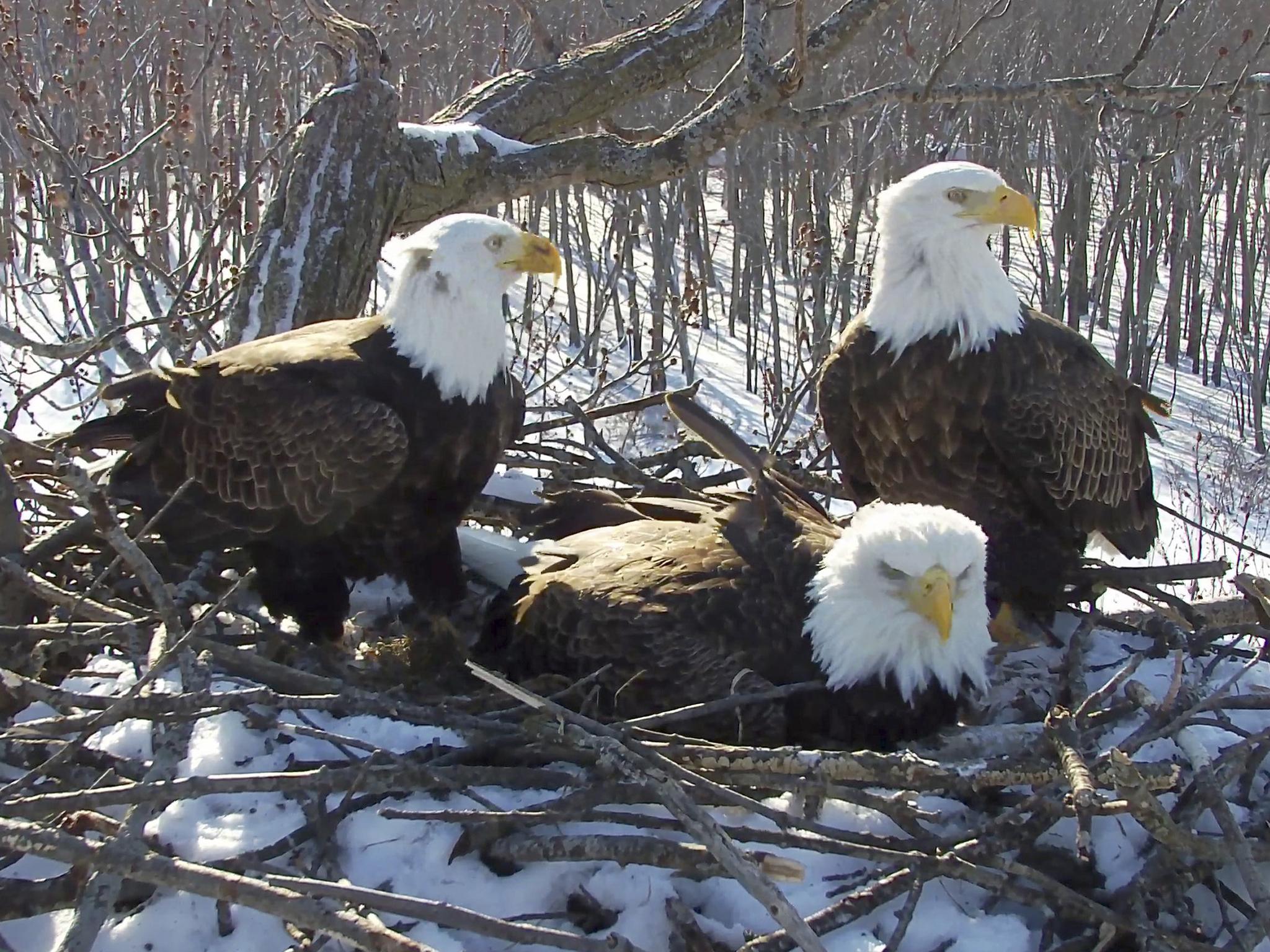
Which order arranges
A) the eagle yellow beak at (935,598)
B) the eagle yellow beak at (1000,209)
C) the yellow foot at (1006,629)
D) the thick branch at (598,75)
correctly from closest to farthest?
1. the eagle yellow beak at (935,598)
2. the eagle yellow beak at (1000,209)
3. the yellow foot at (1006,629)
4. the thick branch at (598,75)

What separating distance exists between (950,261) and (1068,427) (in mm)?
680

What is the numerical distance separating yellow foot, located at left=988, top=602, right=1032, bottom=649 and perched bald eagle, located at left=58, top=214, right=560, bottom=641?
5.94ft

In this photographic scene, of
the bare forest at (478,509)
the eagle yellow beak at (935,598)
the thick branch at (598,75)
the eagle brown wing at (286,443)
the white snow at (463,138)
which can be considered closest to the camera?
the bare forest at (478,509)

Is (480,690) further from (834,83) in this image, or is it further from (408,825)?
(834,83)

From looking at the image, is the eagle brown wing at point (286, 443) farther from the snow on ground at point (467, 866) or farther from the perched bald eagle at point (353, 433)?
the snow on ground at point (467, 866)

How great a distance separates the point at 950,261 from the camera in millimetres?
4168

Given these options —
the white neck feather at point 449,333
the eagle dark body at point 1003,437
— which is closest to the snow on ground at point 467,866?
the eagle dark body at point 1003,437

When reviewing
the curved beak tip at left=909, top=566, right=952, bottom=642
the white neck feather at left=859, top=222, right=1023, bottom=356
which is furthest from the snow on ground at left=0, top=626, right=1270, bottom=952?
the white neck feather at left=859, top=222, right=1023, bottom=356

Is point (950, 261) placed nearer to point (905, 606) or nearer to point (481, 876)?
point (905, 606)

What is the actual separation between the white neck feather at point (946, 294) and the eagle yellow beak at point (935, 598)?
1153mm

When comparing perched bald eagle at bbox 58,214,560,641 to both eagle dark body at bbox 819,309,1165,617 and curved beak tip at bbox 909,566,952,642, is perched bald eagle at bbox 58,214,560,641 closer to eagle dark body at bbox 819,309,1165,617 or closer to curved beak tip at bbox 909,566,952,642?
eagle dark body at bbox 819,309,1165,617

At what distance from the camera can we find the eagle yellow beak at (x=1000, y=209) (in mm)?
4059

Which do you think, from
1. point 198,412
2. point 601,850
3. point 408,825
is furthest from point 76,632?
point 601,850

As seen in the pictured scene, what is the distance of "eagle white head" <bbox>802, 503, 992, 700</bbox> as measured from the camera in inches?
127
